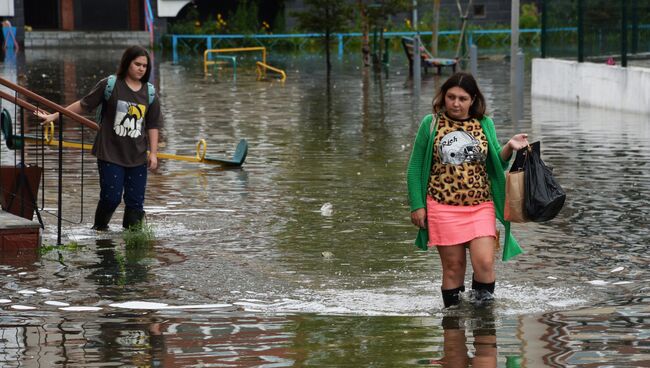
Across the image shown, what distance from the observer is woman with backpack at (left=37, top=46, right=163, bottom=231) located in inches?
440

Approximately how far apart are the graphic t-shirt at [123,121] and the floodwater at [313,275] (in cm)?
67

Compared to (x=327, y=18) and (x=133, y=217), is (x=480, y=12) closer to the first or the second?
(x=327, y=18)

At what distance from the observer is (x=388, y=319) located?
8.34 m

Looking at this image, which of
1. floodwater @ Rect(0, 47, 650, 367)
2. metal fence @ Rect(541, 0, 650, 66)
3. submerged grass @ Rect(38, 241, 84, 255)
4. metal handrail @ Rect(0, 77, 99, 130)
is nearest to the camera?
floodwater @ Rect(0, 47, 650, 367)

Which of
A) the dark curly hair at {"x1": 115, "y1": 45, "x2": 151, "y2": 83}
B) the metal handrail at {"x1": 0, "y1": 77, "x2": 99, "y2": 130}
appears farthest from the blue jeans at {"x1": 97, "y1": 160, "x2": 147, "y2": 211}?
the dark curly hair at {"x1": 115, "y1": 45, "x2": 151, "y2": 83}

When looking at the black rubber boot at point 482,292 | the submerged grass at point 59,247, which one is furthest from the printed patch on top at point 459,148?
the submerged grass at point 59,247

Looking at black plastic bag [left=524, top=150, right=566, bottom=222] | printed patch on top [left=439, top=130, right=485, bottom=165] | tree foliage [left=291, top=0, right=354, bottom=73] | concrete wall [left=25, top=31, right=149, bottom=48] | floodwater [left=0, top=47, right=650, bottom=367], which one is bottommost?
floodwater [left=0, top=47, right=650, bottom=367]

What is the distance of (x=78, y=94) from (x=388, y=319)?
73.4ft

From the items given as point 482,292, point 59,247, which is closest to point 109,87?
point 59,247

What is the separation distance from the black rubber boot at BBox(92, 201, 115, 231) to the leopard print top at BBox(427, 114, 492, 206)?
403 centimetres

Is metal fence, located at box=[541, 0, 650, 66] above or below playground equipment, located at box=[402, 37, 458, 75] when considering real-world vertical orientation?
above

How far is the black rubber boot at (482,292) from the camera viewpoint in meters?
8.44

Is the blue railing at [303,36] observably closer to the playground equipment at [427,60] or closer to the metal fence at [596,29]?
the playground equipment at [427,60]

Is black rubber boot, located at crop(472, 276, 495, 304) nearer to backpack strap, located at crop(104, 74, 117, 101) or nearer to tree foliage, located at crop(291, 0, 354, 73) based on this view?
backpack strap, located at crop(104, 74, 117, 101)
